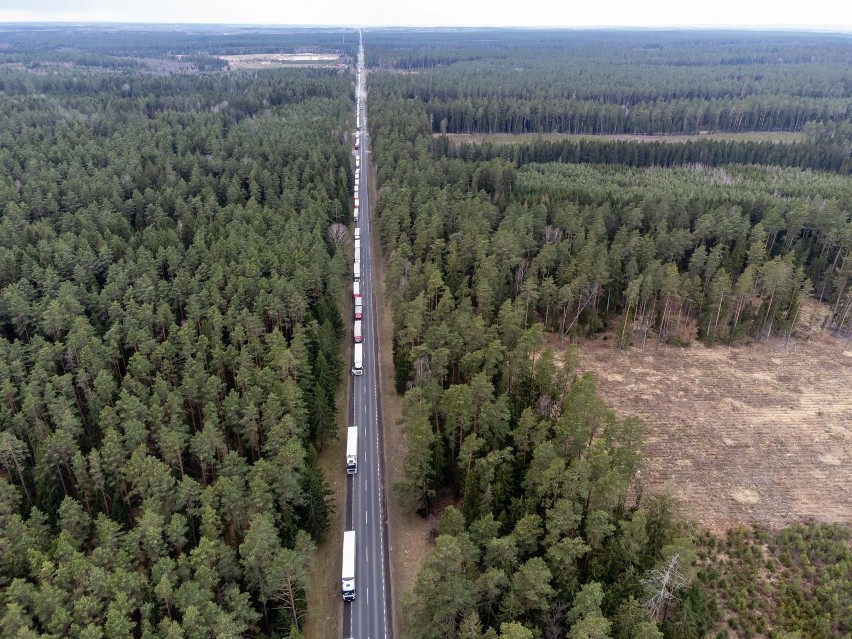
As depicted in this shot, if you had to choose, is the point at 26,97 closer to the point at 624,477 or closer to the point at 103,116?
the point at 103,116

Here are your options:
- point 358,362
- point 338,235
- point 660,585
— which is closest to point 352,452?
point 358,362

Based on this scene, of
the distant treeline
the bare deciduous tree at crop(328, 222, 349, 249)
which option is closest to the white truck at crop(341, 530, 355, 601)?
the bare deciduous tree at crop(328, 222, 349, 249)

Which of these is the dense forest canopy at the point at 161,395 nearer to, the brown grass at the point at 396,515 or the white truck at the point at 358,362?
the white truck at the point at 358,362

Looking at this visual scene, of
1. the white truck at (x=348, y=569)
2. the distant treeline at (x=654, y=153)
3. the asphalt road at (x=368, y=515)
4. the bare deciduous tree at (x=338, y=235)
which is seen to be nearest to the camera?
the asphalt road at (x=368, y=515)

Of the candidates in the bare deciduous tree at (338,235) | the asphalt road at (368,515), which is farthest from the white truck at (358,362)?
the bare deciduous tree at (338,235)

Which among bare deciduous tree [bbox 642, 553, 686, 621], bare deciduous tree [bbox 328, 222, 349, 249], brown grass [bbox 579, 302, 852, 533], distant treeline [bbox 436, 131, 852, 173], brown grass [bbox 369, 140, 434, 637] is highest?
distant treeline [bbox 436, 131, 852, 173]

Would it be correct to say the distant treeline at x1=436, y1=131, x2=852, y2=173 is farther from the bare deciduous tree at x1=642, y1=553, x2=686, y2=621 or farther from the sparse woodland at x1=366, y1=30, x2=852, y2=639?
the bare deciduous tree at x1=642, y1=553, x2=686, y2=621

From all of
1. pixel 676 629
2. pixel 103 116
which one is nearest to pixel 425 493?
pixel 676 629
